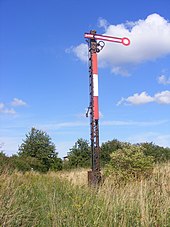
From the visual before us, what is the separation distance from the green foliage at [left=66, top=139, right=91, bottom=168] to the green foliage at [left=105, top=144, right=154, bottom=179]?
80.2 feet

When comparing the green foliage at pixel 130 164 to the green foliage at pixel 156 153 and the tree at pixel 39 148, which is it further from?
the tree at pixel 39 148

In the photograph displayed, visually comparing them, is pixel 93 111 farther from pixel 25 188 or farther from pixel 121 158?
pixel 25 188

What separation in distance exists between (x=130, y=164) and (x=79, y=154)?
26.7 meters

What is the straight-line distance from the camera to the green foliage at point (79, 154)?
3725 cm

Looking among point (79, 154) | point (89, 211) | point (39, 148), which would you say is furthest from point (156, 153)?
point (89, 211)

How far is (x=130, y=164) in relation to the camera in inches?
461

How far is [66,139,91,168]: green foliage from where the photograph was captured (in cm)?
3725

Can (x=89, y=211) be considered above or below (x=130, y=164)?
below

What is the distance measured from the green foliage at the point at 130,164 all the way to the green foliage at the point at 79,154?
24447mm

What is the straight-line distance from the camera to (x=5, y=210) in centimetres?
558

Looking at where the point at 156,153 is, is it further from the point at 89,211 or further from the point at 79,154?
the point at 89,211

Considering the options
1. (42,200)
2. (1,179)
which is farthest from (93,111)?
(42,200)

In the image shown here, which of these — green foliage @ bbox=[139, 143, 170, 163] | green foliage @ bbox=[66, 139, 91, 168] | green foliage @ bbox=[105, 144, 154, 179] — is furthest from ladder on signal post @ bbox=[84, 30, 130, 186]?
green foliage @ bbox=[66, 139, 91, 168]

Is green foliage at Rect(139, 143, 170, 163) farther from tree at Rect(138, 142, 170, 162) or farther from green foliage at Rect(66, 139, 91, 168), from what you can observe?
green foliage at Rect(66, 139, 91, 168)
